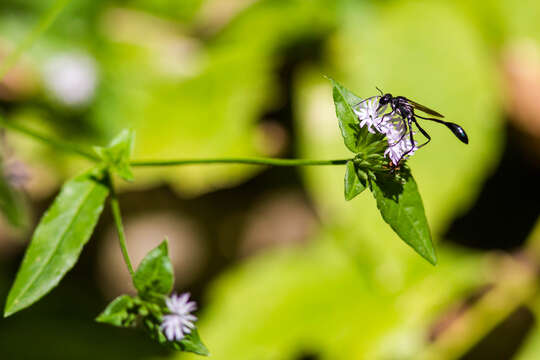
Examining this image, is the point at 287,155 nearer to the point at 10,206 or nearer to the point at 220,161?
the point at 10,206

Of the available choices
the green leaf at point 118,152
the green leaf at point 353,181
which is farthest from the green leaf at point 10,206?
the green leaf at point 353,181

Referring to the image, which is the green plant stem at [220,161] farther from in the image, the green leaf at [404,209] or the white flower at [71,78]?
the white flower at [71,78]

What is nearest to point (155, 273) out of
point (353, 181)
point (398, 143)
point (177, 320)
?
point (177, 320)

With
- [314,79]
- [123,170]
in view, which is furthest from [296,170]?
[123,170]

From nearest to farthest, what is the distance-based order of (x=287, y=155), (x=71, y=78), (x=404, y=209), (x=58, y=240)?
(x=404, y=209), (x=58, y=240), (x=71, y=78), (x=287, y=155)

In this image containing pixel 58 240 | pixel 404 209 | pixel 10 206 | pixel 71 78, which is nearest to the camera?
pixel 404 209

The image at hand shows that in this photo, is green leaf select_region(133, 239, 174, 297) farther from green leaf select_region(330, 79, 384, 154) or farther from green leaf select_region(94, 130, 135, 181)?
green leaf select_region(330, 79, 384, 154)
